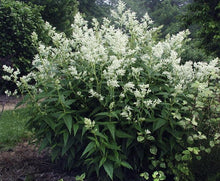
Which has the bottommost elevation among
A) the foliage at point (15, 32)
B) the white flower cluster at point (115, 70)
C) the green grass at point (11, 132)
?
the green grass at point (11, 132)

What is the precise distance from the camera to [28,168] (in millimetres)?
3711

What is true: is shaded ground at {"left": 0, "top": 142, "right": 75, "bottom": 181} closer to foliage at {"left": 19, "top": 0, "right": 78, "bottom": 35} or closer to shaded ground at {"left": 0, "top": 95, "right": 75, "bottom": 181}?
shaded ground at {"left": 0, "top": 95, "right": 75, "bottom": 181}

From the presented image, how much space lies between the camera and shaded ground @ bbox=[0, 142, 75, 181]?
341cm

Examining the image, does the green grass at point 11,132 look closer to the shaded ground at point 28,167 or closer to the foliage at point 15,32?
the shaded ground at point 28,167

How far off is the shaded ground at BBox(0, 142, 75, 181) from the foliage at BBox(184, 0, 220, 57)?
10.3 m

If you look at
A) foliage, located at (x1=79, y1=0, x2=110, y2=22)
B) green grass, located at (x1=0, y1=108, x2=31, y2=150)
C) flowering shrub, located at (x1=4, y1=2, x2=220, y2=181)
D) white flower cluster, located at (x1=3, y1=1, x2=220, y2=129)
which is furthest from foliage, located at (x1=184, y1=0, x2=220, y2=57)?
foliage, located at (x1=79, y1=0, x2=110, y2=22)

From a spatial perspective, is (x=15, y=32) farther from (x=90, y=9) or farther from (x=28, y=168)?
(x=90, y=9)

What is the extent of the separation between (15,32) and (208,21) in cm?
959

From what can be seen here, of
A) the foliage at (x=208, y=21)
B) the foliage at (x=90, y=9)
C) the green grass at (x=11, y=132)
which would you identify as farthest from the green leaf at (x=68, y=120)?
the foliage at (x=90, y=9)

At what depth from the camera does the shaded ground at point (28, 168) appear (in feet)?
11.2

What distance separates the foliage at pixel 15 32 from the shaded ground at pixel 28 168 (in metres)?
6.08

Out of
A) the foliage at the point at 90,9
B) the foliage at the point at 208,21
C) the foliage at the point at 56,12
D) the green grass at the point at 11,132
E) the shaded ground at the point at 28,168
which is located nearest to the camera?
the shaded ground at the point at 28,168

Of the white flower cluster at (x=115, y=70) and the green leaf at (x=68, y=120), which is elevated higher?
the white flower cluster at (x=115, y=70)

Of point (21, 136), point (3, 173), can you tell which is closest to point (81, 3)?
point (21, 136)
